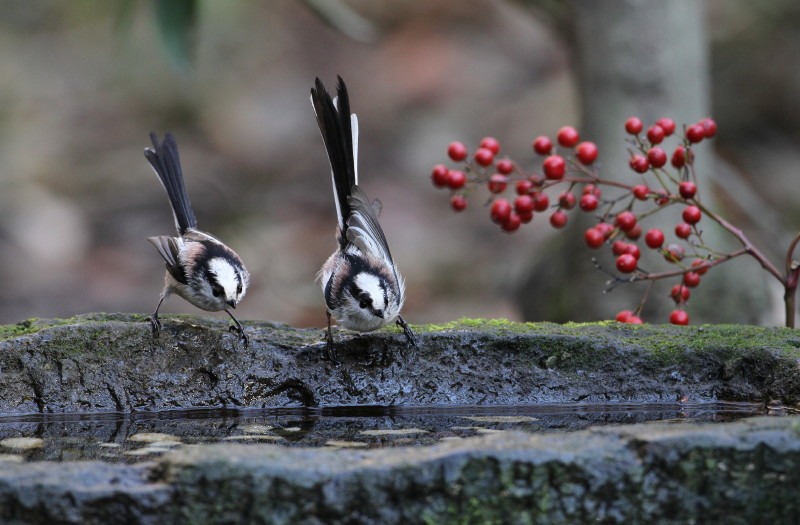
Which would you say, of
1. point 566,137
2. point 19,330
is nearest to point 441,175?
point 566,137

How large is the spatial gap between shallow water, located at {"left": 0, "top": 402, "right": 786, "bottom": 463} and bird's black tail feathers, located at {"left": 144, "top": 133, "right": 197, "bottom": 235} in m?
1.28

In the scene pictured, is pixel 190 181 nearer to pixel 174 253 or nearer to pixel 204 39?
pixel 204 39

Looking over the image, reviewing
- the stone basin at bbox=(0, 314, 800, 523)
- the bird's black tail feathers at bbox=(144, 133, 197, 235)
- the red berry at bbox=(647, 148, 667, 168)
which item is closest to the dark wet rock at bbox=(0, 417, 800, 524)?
the stone basin at bbox=(0, 314, 800, 523)

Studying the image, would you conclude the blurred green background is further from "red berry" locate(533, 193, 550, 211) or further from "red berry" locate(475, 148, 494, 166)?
"red berry" locate(533, 193, 550, 211)

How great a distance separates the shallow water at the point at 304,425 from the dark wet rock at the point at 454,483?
1.58ft

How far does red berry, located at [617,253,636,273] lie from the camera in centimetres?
347

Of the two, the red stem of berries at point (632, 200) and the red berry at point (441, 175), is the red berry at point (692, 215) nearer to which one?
the red stem of berries at point (632, 200)

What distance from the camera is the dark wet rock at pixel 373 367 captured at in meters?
3.17

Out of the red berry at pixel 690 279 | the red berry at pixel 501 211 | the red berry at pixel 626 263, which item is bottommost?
the red berry at pixel 690 279

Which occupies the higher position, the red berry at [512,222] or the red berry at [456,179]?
the red berry at [456,179]

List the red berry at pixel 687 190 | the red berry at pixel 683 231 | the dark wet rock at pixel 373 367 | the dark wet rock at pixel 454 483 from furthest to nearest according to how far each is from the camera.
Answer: the red berry at pixel 683 231 → the red berry at pixel 687 190 → the dark wet rock at pixel 373 367 → the dark wet rock at pixel 454 483

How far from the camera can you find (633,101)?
5.30 m

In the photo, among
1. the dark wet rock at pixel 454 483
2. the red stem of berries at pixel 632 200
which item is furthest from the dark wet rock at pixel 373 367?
the dark wet rock at pixel 454 483

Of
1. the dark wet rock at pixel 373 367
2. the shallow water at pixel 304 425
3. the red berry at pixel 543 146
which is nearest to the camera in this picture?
the shallow water at pixel 304 425
